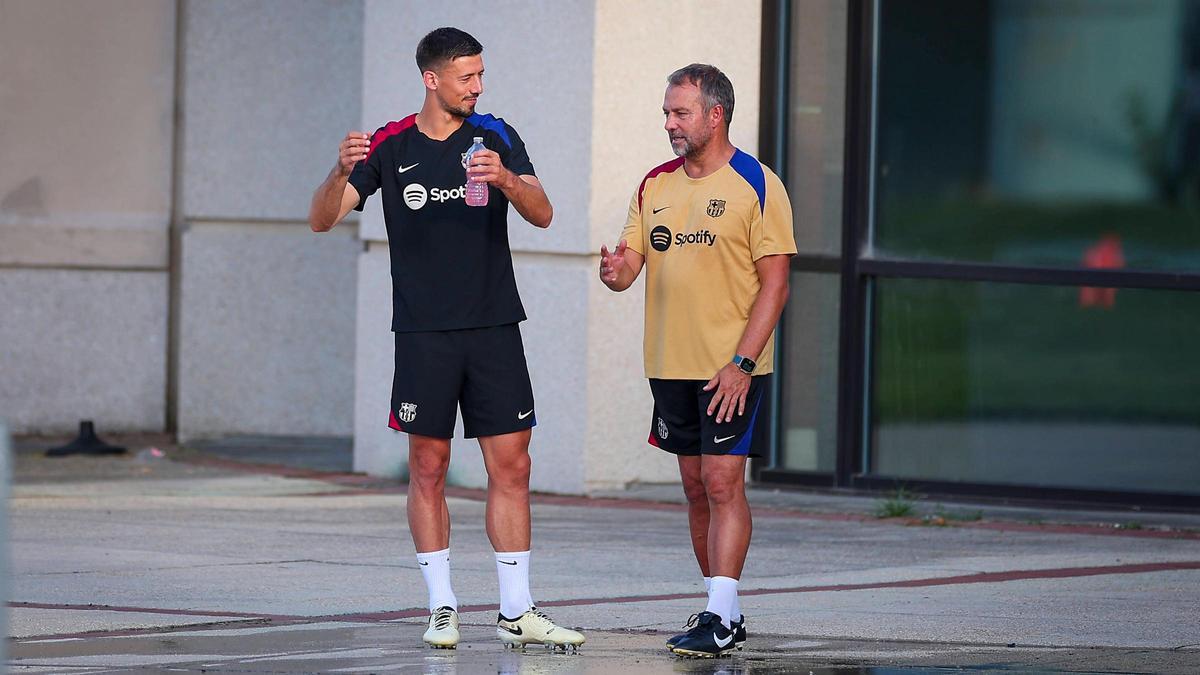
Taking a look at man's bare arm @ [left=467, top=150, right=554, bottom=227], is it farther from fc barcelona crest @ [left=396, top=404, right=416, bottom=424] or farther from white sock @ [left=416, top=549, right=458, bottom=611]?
white sock @ [left=416, top=549, right=458, bottom=611]

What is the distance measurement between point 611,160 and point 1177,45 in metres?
3.37

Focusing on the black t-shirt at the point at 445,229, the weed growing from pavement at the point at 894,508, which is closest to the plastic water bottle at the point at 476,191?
the black t-shirt at the point at 445,229

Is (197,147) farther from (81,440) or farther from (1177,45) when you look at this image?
(1177,45)

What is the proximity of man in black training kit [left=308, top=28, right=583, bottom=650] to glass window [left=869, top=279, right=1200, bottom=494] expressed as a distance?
585cm

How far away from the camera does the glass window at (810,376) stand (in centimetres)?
1259

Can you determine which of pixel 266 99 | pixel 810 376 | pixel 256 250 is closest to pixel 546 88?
pixel 810 376

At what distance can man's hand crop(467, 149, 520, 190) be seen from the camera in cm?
645

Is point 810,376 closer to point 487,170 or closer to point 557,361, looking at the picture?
point 557,361

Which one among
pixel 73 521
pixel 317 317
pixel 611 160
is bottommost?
pixel 73 521

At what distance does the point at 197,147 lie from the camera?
15625 mm

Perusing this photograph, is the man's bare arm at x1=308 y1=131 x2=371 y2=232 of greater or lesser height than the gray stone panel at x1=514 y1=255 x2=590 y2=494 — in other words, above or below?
above

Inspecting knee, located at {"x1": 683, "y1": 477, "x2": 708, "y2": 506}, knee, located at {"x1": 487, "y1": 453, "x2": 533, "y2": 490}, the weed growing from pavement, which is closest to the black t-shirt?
knee, located at {"x1": 487, "y1": 453, "x2": 533, "y2": 490}

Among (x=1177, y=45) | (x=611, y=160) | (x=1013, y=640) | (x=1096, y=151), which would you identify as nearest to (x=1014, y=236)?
(x=1096, y=151)

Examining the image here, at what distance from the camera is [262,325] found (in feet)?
51.1
